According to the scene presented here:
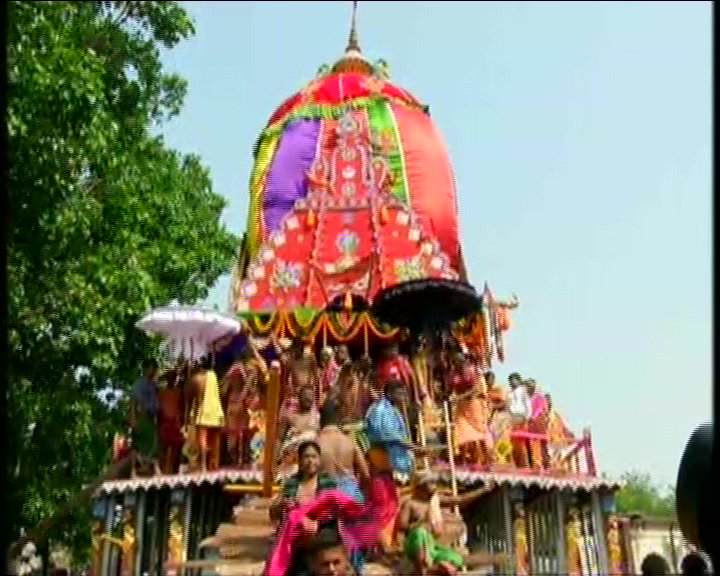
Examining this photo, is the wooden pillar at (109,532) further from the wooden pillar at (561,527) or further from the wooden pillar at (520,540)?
the wooden pillar at (561,527)

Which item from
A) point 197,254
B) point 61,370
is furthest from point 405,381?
point 61,370

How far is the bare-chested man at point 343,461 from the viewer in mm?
8008

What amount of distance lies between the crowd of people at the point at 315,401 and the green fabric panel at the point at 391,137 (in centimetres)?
371

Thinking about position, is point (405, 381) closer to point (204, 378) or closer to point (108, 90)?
point (204, 378)

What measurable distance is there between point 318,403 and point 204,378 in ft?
4.76

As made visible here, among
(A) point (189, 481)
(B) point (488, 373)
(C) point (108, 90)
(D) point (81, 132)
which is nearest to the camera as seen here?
(D) point (81, 132)

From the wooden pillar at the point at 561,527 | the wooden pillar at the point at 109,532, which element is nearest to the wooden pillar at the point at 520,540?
the wooden pillar at the point at 561,527

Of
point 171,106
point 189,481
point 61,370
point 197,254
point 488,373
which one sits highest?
point 171,106

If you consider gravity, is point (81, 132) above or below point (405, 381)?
above

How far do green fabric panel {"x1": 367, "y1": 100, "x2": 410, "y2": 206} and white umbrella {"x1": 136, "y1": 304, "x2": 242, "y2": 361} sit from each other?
212 inches

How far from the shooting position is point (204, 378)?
12.5 m

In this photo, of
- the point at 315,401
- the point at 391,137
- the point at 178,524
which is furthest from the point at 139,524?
the point at 391,137

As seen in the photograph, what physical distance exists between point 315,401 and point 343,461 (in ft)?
11.5

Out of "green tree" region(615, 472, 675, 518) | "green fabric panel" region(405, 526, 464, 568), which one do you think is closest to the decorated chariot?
"green fabric panel" region(405, 526, 464, 568)
